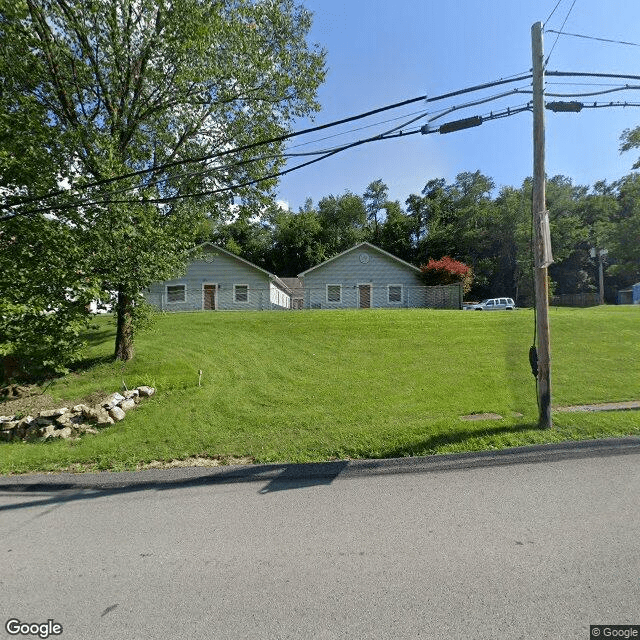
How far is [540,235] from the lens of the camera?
586cm

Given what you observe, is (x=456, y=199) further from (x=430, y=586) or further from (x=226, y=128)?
(x=430, y=586)

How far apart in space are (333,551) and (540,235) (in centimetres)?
546

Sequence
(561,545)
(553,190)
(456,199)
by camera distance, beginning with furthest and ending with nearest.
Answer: (456,199)
(553,190)
(561,545)

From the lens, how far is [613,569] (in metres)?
2.62

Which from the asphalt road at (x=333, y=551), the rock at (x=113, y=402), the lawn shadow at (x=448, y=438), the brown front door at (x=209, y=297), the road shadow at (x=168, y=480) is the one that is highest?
the brown front door at (x=209, y=297)

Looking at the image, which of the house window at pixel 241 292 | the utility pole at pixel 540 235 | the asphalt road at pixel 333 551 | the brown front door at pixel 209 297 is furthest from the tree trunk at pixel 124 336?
the house window at pixel 241 292

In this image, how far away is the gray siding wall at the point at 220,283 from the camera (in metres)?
25.8

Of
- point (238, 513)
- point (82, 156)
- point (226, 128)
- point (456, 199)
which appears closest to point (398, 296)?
point (226, 128)

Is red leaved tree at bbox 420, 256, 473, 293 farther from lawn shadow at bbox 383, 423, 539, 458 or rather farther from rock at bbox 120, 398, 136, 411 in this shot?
rock at bbox 120, 398, 136, 411

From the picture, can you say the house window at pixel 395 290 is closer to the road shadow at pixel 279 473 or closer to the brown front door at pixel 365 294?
the brown front door at pixel 365 294

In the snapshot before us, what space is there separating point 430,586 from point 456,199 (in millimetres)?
59378

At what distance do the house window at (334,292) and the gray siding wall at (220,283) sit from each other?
16.4 feet

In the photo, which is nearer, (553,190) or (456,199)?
(553,190)

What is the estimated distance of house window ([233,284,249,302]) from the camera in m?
26.1
